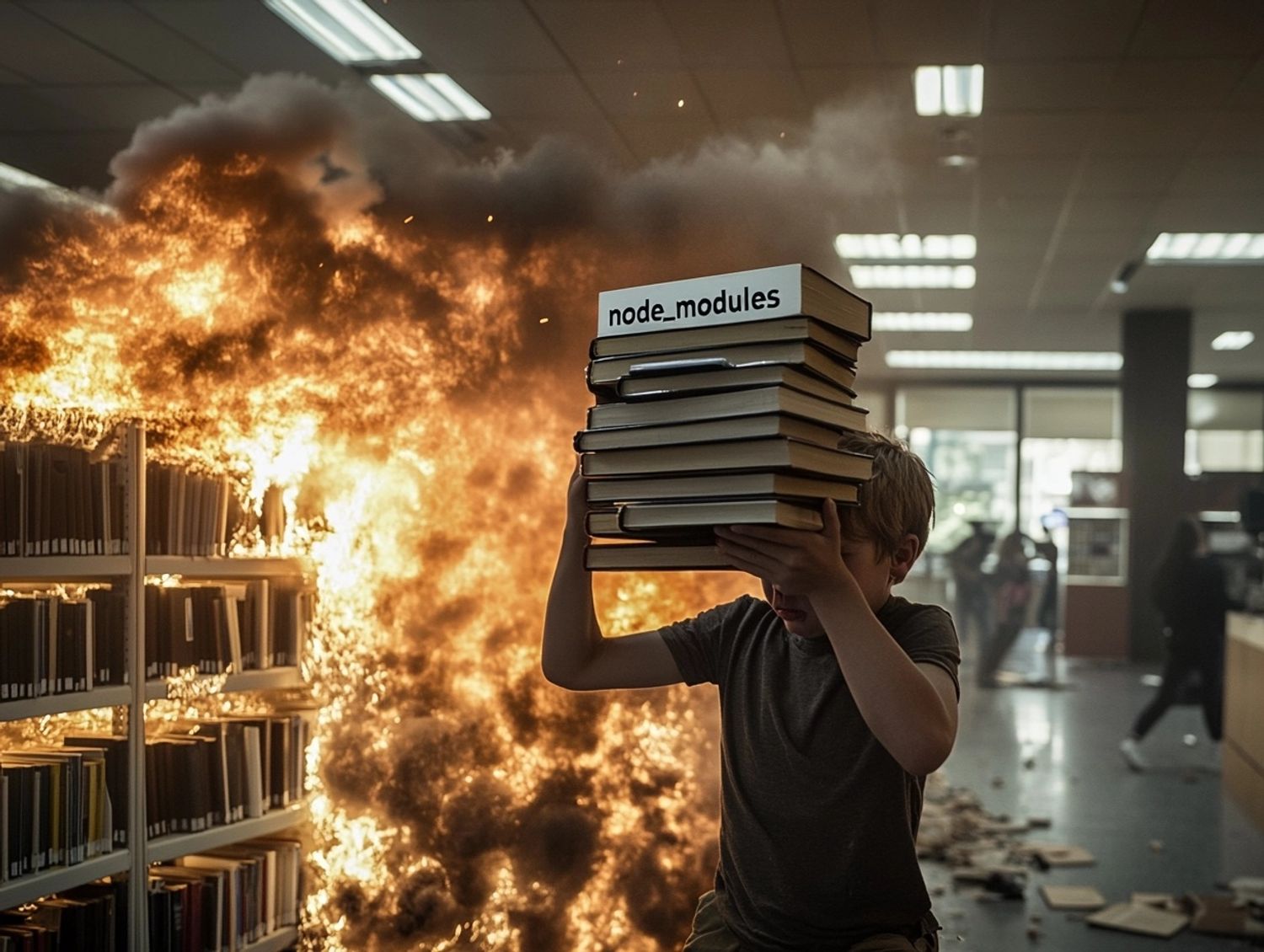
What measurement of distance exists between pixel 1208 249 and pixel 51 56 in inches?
279

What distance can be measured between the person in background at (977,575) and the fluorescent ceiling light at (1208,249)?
3229 mm

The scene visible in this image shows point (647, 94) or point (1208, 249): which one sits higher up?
point (1208, 249)

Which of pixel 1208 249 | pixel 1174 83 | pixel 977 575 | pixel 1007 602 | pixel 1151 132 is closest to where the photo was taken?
pixel 1174 83

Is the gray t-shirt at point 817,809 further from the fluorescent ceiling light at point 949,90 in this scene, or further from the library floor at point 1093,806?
the fluorescent ceiling light at point 949,90

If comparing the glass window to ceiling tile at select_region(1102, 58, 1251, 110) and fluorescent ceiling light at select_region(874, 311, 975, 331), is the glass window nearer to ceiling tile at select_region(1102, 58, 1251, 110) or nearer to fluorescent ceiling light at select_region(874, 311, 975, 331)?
fluorescent ceiling light at select_region(874, 311, 975, 331)

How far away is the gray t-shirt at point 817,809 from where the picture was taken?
142cm

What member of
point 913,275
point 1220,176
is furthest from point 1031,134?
point 913,275

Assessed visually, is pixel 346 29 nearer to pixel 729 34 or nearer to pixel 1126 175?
pixel 729 34

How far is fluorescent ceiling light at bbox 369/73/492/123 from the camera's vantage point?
3.49 metres

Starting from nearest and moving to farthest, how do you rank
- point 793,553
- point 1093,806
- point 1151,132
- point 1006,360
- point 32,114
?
point 793,553
point 32,114
point 1151,132
point 1093,806
point 1006,360

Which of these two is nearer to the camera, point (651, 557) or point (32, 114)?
point (651, 557)

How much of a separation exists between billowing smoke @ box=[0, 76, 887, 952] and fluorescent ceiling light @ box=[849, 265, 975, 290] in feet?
19.0

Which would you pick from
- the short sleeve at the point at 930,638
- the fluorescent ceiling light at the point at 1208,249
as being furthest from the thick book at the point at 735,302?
the fluorescent ceiling light at the point at 1208,249

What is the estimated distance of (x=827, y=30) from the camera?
3756mm
